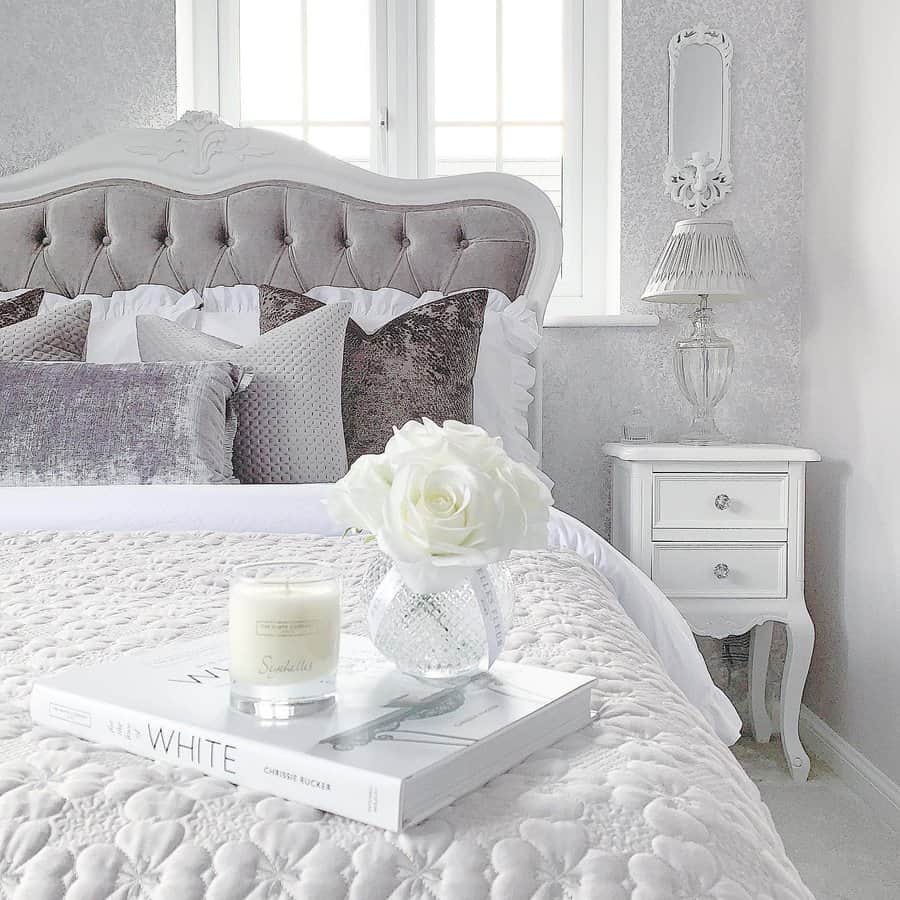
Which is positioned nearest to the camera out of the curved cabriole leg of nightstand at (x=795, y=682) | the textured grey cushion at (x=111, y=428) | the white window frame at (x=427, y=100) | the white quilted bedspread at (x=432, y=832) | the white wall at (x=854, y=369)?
the white quilted bedspread at (x=432, y=832)

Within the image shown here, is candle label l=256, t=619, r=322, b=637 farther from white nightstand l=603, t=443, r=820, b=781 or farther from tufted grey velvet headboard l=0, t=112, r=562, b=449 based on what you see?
tufted grey velvet headboard l=0, t=112, r=562, b=449

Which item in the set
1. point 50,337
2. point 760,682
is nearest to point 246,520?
point 50,337

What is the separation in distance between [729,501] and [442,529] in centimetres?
185

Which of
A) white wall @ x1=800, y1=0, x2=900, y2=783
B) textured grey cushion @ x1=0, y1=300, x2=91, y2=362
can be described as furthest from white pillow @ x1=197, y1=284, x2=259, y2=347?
white wall @ x1=800, y1=0, x2=900, y2=783

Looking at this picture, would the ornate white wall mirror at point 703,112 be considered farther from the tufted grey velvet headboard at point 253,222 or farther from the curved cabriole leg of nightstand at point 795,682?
the curved cabriole leg of nightstand at point 795,682

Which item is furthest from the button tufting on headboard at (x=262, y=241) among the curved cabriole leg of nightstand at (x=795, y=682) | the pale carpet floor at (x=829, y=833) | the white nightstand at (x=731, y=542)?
the pale carpet floor at (x=829, y=833)

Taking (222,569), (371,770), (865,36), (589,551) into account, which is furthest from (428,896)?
(865,36)

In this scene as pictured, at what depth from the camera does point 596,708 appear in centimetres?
71

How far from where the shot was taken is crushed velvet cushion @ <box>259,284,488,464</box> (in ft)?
6.95

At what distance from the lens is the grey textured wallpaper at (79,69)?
8.95ft

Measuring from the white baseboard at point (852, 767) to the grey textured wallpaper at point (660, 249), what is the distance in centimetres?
72

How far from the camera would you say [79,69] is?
2.73 metres

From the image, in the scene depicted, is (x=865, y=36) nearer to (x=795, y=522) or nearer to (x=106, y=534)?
(x=795, y=522)

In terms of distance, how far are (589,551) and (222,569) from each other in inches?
21.5
